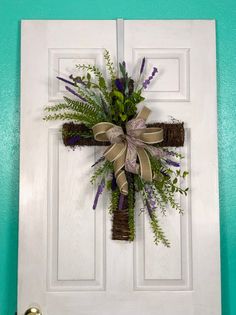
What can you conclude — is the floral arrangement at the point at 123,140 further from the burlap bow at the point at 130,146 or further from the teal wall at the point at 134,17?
the teal wall at the point at 134,17

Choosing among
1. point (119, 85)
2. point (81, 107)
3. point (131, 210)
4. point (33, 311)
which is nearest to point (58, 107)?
point (81, 107)

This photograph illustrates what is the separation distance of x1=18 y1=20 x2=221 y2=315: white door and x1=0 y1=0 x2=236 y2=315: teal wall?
0.06 metres

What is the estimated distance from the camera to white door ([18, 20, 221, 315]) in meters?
1.73

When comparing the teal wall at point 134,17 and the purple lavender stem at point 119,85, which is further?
the teal wall at point 134,17

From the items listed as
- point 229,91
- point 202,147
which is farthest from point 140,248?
point 229,91

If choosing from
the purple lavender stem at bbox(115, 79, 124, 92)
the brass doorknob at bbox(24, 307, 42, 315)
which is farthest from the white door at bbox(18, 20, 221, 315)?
the purple lavender stem at bbox(115, 79, 124, 92)

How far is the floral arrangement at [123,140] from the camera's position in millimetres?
1632

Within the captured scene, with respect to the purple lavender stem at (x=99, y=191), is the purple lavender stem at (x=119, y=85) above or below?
above

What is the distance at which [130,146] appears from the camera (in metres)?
1.65

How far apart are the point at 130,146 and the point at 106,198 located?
25 cm

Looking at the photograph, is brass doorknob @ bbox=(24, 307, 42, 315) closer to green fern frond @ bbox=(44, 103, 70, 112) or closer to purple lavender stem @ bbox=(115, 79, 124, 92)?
green fern frond @ bbox=(44, 103, 70, 112)

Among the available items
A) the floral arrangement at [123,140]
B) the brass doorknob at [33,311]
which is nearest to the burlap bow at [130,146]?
the floral arrangement at [123,140]

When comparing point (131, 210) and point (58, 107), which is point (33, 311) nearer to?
point (131, 210)

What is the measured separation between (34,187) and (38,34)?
0.63 metres
